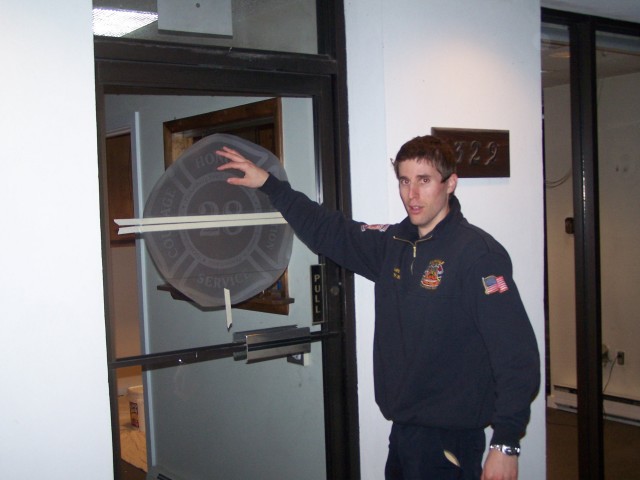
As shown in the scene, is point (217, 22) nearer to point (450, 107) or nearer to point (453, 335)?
point (450, 107)

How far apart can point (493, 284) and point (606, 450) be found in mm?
2084

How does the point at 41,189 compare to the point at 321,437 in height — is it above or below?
above

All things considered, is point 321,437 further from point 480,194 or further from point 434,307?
point 480,194

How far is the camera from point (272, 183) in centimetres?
215

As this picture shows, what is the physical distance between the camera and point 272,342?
86.1 inches

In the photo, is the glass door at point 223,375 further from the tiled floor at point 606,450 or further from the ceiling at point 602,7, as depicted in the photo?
the tiled floor at point 606,450

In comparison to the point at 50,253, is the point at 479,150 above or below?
above

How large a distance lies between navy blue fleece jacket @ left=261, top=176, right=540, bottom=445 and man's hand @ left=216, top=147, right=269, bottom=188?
1.48 feet

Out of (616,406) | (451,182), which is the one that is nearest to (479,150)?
(451,182)

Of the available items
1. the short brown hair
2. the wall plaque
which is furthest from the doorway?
the short brown hair

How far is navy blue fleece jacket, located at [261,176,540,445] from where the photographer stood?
5.91ft

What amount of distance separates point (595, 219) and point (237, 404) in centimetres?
176

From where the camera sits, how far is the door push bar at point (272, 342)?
2133mm

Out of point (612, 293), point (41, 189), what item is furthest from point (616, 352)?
point (41, 189)
